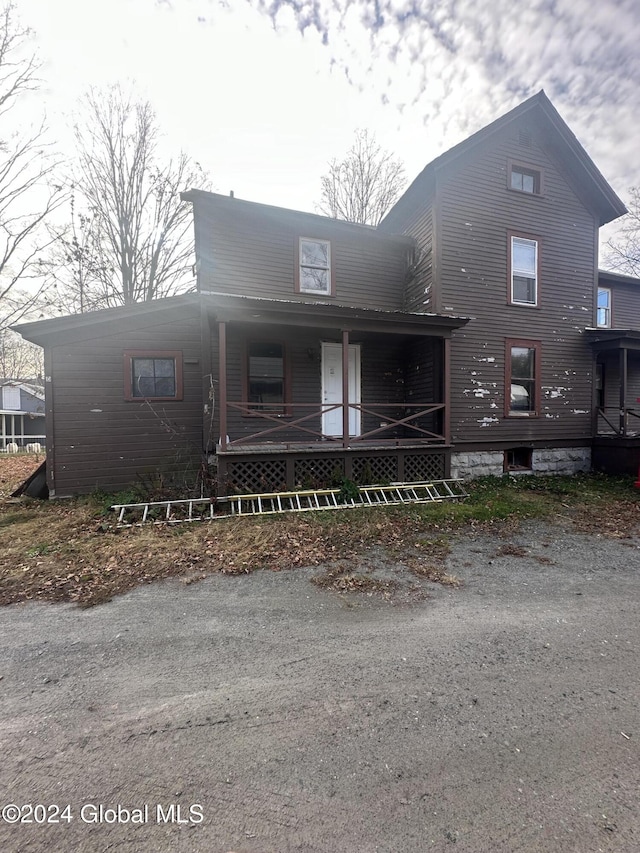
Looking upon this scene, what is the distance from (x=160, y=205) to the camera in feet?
58.3

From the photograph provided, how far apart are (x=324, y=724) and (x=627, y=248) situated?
2634 centimetres

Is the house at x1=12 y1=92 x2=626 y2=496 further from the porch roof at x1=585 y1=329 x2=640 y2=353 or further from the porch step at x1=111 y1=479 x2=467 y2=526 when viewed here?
the porch step at x1=111 y1=479 x2=467 y2=526

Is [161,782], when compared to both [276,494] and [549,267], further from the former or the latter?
[549,267]

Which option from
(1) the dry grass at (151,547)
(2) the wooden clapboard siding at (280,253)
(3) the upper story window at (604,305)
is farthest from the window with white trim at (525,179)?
(1) the dry grass at (151,547)

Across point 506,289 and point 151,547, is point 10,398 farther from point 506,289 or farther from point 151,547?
point 506,289

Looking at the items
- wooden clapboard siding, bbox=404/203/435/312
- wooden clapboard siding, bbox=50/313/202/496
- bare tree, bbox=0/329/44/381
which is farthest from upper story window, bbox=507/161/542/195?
bare tree, bbox=0/329/44/381

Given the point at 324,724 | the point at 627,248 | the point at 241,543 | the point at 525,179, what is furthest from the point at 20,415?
the point at 627,248

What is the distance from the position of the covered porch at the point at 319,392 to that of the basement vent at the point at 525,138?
637 cm

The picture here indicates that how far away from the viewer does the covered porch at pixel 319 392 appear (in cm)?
735

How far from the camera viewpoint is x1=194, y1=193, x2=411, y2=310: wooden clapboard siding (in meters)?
9.19

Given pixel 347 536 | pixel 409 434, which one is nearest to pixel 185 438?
pixel 347 536

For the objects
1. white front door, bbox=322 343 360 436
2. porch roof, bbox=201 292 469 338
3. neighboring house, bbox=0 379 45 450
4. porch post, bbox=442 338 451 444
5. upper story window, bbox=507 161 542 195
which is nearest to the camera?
porch roof, bbox=201 292 469 338

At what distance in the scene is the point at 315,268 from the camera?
1006cm

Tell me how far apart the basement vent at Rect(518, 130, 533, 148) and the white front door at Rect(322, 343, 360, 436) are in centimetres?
741
